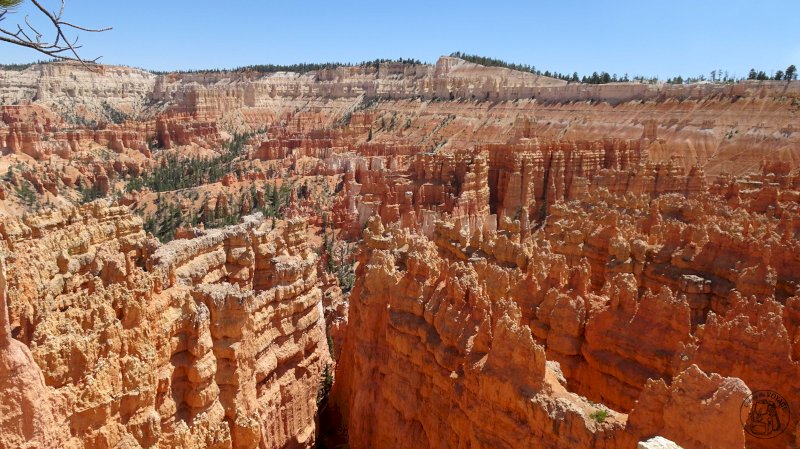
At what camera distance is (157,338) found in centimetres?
908

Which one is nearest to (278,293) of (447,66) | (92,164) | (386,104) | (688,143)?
(688,143)

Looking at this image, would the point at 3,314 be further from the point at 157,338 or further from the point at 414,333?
the point at 414,333

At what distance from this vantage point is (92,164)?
68.1 m

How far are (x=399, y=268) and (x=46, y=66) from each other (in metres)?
165

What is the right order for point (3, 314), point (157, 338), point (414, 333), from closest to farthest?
1. point (3, 314)
2. point (157, 338)
3. point (414, 333)

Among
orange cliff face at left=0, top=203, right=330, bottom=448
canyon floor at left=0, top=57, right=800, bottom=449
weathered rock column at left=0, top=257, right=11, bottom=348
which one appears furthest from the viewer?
canyon floor at left=0, top=57, right=800, bottom=449

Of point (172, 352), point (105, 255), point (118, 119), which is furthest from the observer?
point (118, 119)

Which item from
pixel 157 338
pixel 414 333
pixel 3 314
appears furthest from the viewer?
pixel 414 333

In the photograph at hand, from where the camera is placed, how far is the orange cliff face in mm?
7074

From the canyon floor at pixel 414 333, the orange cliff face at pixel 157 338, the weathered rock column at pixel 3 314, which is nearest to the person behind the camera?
the weathered rock column at pixel 3 314

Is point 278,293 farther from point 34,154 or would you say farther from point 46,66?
point 46,66

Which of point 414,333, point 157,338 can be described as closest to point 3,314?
point 157,338

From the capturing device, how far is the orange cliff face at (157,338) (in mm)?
7074

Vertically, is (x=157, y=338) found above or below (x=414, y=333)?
above
